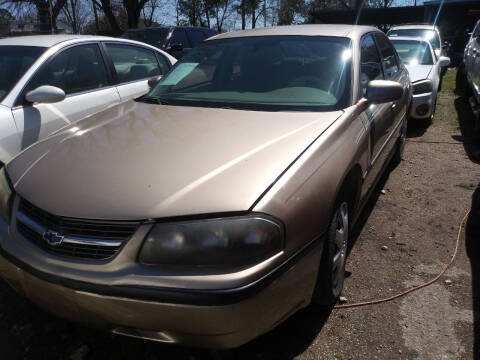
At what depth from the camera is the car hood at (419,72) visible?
6.49 m

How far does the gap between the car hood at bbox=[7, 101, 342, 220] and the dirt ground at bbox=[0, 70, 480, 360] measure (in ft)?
2.76

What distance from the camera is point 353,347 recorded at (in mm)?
2189

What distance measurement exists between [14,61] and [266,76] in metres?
2.36

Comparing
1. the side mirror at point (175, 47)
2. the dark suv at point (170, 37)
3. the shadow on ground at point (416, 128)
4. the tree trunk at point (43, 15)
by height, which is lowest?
the shadow on ground at point (416, 128)

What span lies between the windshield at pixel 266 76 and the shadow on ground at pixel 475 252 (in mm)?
1435

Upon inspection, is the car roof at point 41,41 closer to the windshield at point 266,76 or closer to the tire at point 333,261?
the windshield at point 266,76

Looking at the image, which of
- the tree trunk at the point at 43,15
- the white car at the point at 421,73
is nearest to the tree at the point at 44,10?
the tree trunk at the point at 43,15

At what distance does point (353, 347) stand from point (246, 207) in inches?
42.4

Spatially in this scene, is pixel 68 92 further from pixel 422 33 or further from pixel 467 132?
pixel 422 33

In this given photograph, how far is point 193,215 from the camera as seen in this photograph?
5.50ft

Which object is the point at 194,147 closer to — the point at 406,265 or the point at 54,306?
the point at 54,306

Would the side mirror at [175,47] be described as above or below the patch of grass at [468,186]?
above

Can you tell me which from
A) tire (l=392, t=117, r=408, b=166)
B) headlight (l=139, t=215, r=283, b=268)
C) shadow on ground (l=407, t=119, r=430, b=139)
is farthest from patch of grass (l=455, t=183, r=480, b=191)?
headlight (l=139, t=215, r=283, b=268)

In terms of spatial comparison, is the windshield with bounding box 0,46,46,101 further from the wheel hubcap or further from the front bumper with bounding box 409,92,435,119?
the front bumper with bounding box 409,92,435,119
